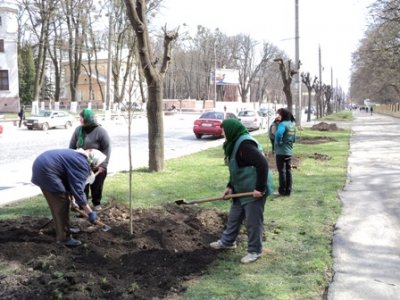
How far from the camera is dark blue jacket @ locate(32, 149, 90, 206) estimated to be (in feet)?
17.4

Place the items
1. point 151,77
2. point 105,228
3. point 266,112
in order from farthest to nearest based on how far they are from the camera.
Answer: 1. point 266,112
2. point 151,77
3. point 105,228

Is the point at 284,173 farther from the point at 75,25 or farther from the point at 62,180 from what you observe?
the point at 75,25

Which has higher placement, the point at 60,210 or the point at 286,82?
the point at 286,82

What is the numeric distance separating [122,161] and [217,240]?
9.48 meters

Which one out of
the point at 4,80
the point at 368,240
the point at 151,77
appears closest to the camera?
the point at 368,240

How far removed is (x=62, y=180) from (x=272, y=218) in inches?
126

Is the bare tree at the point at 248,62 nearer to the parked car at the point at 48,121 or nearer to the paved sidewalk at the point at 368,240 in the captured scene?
the parked car at the point at 48,121

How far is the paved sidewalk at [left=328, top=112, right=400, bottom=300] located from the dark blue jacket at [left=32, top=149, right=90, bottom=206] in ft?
9.14

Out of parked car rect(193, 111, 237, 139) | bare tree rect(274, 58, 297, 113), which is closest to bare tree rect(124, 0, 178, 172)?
parked car rect(193, 111, 237, 139)

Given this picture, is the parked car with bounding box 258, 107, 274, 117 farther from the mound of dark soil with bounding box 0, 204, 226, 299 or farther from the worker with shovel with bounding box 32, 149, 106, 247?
the worker with shovel with bounding box 32, 149, 106, 247

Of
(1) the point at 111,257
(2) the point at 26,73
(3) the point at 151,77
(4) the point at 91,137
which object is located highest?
(2) the point at 26,73

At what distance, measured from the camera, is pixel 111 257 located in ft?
17.1

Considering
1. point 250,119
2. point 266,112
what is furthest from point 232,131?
point 266,112

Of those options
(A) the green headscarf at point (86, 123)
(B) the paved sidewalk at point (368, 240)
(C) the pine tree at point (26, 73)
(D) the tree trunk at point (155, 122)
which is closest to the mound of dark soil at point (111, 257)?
(A) the green headscarf at point (86, 123)
